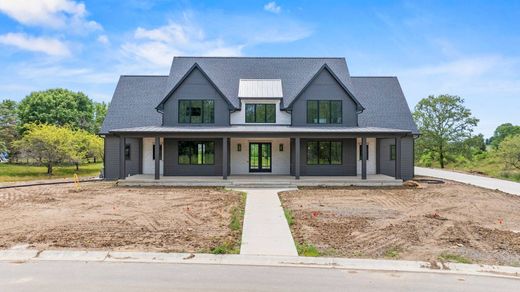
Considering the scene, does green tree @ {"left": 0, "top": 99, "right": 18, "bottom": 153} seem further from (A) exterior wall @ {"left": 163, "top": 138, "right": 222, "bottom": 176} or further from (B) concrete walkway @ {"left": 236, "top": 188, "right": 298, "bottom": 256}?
(B) concrete walkway @ {"left": 236, "top": 188, "right": 298, "bottom": 256}

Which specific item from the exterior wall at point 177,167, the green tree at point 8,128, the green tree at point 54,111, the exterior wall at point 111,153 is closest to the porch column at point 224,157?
the exterior wall at point 177,167

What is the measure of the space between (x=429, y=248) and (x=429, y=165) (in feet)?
109

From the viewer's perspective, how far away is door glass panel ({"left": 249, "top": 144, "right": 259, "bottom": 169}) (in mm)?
21953

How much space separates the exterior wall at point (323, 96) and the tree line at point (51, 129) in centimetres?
1808

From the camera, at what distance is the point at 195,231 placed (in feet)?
30.1

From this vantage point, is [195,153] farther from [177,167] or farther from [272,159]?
[272,159]

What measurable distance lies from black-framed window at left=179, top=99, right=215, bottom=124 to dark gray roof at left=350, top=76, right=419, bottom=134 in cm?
942

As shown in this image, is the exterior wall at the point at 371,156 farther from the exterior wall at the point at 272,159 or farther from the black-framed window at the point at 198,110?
the black-framed window at the point at 198,110

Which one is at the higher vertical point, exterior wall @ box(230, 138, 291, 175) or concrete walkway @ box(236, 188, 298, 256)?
exterior wall @ box(230, 138, 291, 175)

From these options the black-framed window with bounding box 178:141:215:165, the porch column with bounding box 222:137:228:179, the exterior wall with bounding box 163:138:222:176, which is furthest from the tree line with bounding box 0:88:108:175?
the porch column with bounding box 222:137:228:179

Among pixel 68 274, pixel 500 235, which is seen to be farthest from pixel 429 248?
pixel 68 274

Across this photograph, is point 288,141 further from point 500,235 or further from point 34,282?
point 34,282

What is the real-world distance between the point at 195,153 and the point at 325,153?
25.5ft

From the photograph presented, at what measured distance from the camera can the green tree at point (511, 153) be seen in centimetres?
2772
